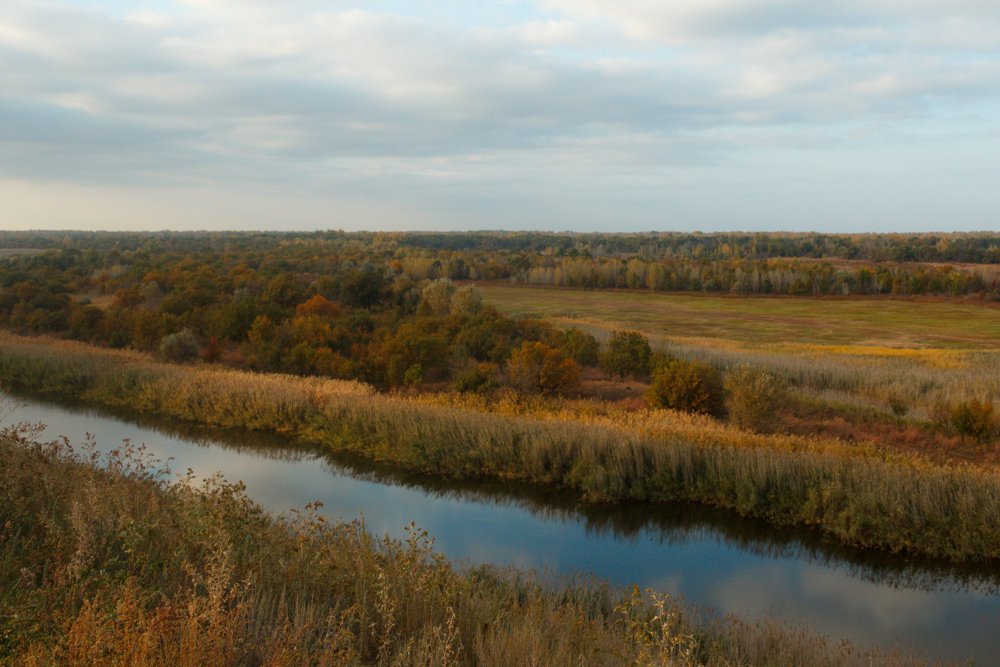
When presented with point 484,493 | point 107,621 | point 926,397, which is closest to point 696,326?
point 926,397

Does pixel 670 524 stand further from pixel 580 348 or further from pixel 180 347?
pixel 180 347

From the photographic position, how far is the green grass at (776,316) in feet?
116

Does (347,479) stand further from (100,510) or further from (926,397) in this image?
(926,397)

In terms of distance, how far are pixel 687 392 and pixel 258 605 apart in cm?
1336

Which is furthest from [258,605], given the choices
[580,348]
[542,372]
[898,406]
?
[580,348]

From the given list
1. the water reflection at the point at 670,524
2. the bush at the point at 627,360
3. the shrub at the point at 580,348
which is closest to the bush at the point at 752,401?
the water reflection at the point at 670,524

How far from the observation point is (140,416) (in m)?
18.7

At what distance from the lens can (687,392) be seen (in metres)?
16.4

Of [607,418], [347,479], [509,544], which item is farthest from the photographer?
[607,418]

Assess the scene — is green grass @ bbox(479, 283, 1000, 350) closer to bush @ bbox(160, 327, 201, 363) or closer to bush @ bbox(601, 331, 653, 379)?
bush @ bbox(601, 331, 653, 379)

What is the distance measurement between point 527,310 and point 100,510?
42.7 m

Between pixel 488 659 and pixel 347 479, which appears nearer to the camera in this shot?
pixel 488 659

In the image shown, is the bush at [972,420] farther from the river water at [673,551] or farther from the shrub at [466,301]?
the shrub at [466,301]

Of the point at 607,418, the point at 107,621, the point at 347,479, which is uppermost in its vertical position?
the point at 107,621
